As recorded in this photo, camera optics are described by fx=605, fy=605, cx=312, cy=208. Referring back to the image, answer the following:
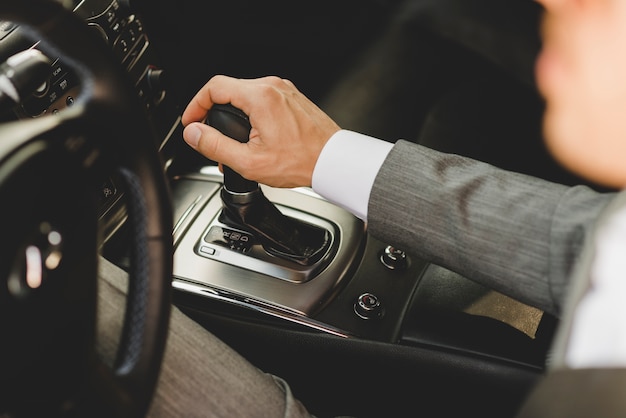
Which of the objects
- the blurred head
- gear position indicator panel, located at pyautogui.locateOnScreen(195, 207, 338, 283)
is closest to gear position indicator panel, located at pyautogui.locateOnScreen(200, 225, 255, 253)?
gear position indicator panel, located at pyautogui.locateOnScreen(195, 207, 338, 283)

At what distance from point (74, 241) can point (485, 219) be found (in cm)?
44

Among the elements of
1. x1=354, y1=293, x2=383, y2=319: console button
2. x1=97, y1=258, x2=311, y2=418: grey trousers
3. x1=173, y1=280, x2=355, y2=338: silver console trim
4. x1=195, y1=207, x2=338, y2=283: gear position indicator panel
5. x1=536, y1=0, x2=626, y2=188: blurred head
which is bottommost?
x1=173, y1=280, x2=355, y2=338: silver console trim

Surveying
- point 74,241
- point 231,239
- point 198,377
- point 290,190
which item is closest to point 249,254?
point 231,239

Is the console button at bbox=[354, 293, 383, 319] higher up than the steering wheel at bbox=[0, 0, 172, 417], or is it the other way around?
the steering wheel at bbox=[0, 0, 172, 417]

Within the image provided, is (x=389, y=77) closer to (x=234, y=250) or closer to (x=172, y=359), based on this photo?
(x=234, y=250)

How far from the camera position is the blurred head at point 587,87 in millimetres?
1012

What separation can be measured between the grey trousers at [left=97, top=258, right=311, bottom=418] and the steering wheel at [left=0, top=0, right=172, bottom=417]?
10cm

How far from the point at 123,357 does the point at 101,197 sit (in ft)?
1.20

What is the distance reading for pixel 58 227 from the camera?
0.45 m

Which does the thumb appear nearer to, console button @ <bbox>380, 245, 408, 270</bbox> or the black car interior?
the black car interior

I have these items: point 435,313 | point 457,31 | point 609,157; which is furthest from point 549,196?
point 457,31

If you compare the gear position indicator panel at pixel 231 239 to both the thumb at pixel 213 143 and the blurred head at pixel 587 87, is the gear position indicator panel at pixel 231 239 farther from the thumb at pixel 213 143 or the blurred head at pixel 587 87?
the blurred head at pixel 587 87

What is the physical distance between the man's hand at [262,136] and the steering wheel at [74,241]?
24 cm

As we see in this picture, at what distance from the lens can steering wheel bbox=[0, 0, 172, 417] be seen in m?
→ 0.42
